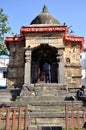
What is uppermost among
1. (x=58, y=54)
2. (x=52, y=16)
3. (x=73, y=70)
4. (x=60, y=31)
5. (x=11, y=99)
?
(x=52, y=16)

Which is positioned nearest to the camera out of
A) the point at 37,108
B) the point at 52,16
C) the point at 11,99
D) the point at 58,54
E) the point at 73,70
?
the point at 37,108

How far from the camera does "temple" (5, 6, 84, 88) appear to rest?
18578 millimetres

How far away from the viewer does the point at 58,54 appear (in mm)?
18406

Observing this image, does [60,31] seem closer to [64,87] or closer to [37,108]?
[64,87]

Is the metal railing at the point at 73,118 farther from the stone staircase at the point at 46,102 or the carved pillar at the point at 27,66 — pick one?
the carved pillar at the point at 27,66

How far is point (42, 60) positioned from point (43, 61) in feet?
0.43

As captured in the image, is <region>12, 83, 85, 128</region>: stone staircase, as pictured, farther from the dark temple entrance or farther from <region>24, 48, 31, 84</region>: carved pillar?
the dark temple entrance

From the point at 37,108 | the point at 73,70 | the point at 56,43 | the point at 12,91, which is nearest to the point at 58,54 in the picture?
the point at 56,43

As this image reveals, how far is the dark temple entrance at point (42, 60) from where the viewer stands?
20.1 metres

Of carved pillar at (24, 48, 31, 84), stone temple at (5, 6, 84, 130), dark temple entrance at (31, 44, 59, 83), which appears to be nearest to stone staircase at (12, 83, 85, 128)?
stone temple at (5, 6, 84, 130)

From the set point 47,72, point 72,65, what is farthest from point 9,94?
point 72,65

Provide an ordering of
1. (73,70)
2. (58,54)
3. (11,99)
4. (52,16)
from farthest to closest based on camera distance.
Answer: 1. (52,16)
2. (73,70)
3. (58,54)
4. (11,99)

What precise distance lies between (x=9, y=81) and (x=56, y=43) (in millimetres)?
4661

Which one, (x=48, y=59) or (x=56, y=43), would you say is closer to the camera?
(x=56, y=43)
